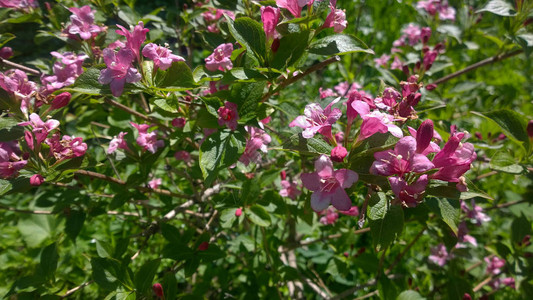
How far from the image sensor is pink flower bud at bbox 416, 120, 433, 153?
2.52ft

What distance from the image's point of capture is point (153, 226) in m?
1.33

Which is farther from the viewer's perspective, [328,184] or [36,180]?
[36,180]

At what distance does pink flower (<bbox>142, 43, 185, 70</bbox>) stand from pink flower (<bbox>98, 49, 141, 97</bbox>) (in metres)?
0.04

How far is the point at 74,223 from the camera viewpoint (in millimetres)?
1392

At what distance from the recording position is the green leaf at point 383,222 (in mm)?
815

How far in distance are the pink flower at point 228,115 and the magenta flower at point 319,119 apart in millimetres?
192

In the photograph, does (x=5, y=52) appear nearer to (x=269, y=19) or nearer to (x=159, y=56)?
(x=159, y=56)

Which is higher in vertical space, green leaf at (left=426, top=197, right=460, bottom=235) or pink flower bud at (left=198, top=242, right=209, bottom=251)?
green leaf at (left=426, top=197, right=460, bottom=235)

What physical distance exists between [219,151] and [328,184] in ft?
1.03

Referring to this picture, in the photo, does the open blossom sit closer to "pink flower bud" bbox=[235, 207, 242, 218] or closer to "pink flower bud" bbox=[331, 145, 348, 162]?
"pink flower bud" bbox=[235, 207, 242, 218]

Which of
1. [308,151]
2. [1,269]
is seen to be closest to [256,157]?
[308,151]

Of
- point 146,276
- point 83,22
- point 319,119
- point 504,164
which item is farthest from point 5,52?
point 504,164

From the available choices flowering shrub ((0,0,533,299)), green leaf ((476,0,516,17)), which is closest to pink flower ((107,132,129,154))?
flowering shrub ((0,0,533,299))

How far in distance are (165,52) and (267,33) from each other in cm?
30
